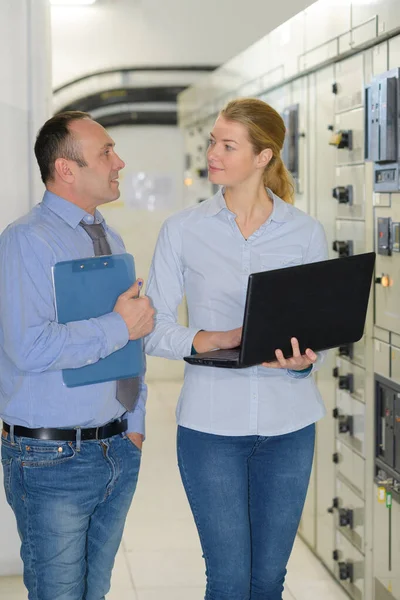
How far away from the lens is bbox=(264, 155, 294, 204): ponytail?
284 centimetres

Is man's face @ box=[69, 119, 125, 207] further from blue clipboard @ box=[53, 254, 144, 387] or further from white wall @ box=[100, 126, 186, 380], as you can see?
white wall @ box=[100, 126, 186, 380]

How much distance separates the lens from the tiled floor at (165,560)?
170 inches

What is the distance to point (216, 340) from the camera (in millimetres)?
2561

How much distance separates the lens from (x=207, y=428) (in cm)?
259

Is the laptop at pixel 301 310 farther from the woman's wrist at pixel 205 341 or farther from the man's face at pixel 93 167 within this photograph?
the man's face at pixel 93 167

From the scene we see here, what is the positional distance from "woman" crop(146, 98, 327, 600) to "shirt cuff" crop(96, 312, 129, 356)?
0.16m

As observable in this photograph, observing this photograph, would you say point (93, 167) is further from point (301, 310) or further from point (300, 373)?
point (300, 373)

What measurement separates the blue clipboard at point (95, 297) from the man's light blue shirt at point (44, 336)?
0.04m

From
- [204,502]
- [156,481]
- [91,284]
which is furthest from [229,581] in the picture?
[156,481]

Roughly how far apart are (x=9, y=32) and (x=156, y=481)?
136 inches

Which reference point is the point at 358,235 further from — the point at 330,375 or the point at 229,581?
the point at 229,581

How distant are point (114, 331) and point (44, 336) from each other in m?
0.20

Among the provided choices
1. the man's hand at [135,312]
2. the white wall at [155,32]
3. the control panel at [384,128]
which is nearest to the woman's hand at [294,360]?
the man's hand at [135,312]

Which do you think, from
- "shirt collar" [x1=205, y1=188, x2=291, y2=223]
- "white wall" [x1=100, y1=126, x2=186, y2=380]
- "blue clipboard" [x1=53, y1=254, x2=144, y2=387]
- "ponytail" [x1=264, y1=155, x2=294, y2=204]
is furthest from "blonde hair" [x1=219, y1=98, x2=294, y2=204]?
"white wall" [x1=100, y1=126, x2=186, y2=380]
